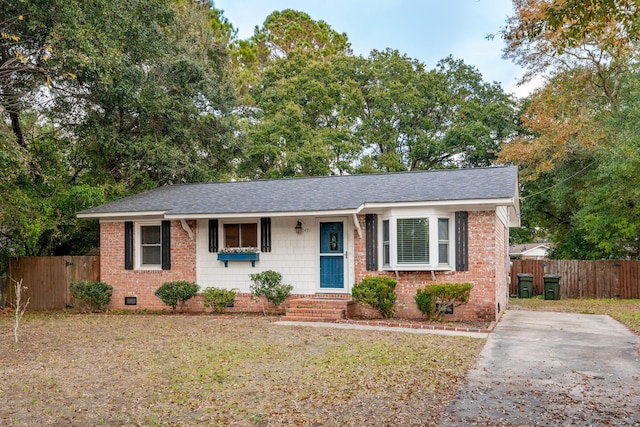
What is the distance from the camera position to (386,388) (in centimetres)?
618

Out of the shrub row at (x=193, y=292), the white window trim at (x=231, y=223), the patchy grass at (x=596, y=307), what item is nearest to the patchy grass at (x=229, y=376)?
the shrub row at (x=193, y=292)

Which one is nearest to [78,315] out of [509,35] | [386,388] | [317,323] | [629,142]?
[317,323]

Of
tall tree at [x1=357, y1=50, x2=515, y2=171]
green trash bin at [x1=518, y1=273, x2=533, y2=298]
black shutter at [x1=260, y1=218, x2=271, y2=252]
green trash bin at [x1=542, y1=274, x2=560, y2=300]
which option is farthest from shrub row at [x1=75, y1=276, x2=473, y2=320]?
tall tree at [x1=357, y1=50, x2=515, y2=171]

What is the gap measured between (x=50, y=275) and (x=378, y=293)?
947 cm

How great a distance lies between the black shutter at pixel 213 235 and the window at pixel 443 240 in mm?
5549

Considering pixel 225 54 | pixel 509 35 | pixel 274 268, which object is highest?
pixel 225 54

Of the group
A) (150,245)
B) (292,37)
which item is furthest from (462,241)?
(292,37)

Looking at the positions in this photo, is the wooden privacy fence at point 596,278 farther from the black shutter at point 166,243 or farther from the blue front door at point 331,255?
the black shutter at point 166,243

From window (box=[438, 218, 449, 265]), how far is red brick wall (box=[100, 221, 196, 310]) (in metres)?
6.22

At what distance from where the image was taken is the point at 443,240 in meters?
12.5

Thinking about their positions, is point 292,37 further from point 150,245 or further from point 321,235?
point 321,235

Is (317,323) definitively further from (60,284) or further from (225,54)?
(225,54)

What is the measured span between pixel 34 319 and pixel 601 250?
21.4 meters

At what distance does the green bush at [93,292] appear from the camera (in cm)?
1462
